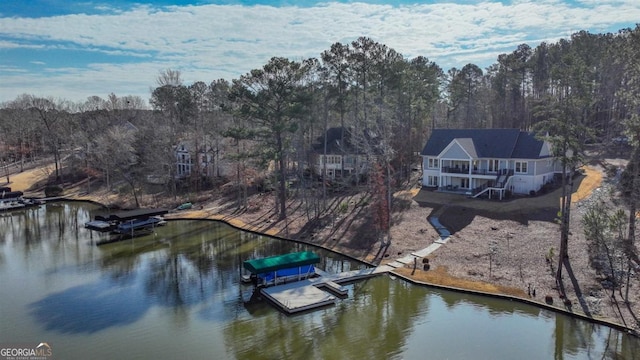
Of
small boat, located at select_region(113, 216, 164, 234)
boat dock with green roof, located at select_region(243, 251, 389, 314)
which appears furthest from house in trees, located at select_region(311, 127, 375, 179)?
boat dock with green roof, located at select_region(243, 251, 389, 314)

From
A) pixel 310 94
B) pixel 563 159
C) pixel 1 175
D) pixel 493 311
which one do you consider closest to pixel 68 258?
pixel 310 94

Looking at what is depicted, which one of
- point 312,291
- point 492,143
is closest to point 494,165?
point 492,143

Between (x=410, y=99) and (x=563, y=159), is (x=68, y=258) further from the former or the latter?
(x=410, y=99)

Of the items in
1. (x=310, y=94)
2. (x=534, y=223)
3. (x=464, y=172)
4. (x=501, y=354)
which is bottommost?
(x=501, y=354)

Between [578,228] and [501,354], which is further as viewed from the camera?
[578,228]

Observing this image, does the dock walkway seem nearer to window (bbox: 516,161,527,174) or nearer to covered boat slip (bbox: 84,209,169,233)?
window (bbox: 516,161,527,174)

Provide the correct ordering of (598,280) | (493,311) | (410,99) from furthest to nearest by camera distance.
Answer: (410,99), (598,280), (493,311)
